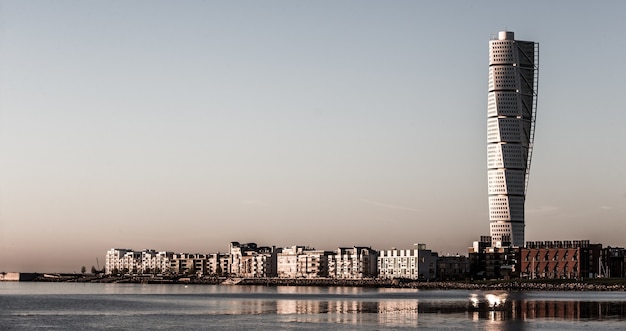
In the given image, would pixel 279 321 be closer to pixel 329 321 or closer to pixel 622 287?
pixel 329 321

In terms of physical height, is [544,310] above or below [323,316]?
above

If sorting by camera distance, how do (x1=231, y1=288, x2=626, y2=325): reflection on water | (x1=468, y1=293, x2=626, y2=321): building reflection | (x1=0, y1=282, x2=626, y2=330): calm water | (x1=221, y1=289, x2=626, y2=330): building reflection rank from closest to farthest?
1. (x1=0, y1=282, x2=626, y2=330): calm water
2. (x1=221, y1=289, x2=626, y2=330): building reflection
3. (x1=231, y1=288, x2=626, y2=325): reflection on water
4. (x1=468, y1=293, x2=626, y2=321): building reflection

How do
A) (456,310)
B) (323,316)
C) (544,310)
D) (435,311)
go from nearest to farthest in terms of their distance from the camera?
(323,316) < (435,311) < (456,310) < (544,310)

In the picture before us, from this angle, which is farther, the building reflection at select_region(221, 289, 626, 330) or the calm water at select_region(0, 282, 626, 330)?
the building reflection at select_region(221, 289, 626, 330)

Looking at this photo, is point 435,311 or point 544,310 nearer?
point 435,311

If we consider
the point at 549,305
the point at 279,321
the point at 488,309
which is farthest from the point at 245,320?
the point at 549,305

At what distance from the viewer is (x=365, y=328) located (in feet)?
276

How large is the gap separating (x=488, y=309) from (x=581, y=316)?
13.4m

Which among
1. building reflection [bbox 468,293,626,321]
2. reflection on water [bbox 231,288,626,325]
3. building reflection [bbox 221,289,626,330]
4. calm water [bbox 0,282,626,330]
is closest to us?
calm water [bbox 0,282,626,330]

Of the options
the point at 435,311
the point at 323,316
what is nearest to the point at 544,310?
the point at 435,311

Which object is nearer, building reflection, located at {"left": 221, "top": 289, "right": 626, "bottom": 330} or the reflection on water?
building reflection, located at {"left": 221, "top": 289, "right": 626, "bottom": 330}

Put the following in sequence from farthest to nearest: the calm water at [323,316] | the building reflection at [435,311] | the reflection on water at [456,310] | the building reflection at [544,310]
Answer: the building reflection at [544,310]
the reflection on water at [456,310]
the building reflection at [435,311]
the calm water at [323,316]

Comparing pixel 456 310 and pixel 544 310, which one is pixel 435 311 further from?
pixel 544 310

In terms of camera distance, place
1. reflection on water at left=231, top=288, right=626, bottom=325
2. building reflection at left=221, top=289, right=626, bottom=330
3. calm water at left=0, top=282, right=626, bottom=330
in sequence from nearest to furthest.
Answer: calm water at left=0, top=282, right=626, bottom=330
building reflection at left=221, top=289, right=626, bottom=330
reflection on water at left=231, top=288, right=626, bottom=325
